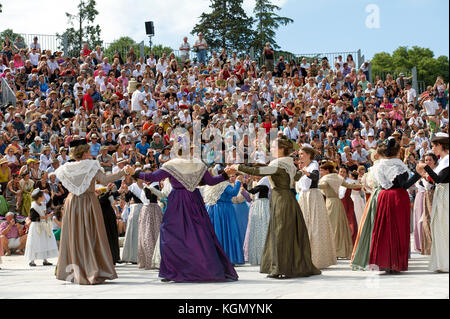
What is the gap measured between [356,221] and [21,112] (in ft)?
34.9

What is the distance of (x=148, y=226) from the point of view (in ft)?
34.4

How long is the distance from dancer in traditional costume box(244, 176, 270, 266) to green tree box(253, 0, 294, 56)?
2544cm

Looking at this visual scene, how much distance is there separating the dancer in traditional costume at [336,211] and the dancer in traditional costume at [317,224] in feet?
3.09

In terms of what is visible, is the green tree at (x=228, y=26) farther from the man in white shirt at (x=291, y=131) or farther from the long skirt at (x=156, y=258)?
the long skirt at (x=156, y=258)

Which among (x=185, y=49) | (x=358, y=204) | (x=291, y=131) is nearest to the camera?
(x=358, y=204)

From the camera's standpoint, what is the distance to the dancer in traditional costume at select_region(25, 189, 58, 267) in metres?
11.5

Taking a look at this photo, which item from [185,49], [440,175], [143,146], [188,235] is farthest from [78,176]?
[185,49]

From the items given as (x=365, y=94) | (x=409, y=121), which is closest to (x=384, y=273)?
(x=409, y=121)

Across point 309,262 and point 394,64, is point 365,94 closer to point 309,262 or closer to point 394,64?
point 309,262

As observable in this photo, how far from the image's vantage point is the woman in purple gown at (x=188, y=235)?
8078 millimetres

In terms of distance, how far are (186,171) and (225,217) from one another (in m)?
2.72

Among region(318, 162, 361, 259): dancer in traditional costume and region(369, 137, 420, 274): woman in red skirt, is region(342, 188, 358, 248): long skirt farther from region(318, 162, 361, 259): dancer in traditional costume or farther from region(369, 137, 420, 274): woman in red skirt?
region(369, 137, 420, 274): woman in red skirt

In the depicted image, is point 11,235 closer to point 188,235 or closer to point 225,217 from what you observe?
point 225,217

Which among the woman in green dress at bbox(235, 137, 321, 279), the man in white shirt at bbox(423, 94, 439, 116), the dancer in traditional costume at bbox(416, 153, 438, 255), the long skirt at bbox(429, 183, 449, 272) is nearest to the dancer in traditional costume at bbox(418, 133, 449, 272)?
the long skirt at bbox(429, 183, 449, 272)
